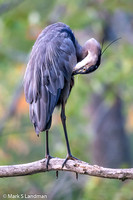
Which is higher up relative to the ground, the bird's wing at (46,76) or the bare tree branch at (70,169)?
the bird's wing at (46,76)

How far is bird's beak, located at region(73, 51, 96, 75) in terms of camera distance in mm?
5668

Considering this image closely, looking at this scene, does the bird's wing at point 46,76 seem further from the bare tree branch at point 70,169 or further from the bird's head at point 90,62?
the bare tree branch at point 70,169

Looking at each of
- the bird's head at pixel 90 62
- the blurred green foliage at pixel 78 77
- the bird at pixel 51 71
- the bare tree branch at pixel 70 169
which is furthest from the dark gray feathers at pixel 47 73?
the blurred green foliage at pixel 78 77

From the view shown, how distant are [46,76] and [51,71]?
106 mm

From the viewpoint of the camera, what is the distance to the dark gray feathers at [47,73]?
211 inches

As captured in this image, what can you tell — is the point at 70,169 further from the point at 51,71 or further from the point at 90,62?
the point at 90,62

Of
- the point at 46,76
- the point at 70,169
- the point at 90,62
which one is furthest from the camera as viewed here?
the point at 90,62

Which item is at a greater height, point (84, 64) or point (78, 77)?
point (84, 64)

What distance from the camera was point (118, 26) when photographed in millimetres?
11445

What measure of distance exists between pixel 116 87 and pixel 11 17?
316 cm

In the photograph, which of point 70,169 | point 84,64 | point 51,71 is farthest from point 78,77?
point 70,169

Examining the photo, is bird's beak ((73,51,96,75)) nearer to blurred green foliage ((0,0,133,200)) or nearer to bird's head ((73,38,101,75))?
bird's head ((73,38,101,75))

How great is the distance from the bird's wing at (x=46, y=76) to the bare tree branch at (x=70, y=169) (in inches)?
16.2

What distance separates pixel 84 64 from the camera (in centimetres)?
573
